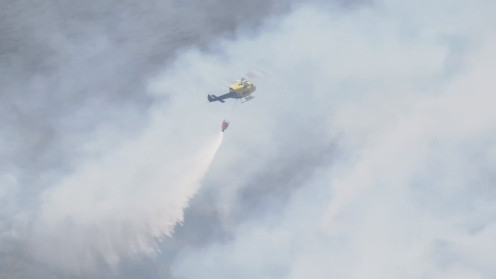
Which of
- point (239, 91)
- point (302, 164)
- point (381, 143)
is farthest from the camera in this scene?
point (381, 143)

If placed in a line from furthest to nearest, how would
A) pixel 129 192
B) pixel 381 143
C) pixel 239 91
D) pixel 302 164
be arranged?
1. pixel 381 143
2. pixel 302 164
3. pixel 239 91
4. pixel 129 192

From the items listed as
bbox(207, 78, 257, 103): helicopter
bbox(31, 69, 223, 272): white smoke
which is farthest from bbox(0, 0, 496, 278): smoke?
bbox(207, 78, 257, 103): helicopter

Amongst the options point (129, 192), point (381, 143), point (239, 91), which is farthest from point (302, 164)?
point (129, 192)

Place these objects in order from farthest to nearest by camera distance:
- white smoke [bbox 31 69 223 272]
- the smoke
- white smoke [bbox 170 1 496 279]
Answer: white smoke [bbox 31 69 223 272] < the smoke < white smoke [bbox 170 1 496 279]

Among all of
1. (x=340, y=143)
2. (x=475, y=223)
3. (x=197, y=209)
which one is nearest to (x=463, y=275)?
(x=475, y=223)

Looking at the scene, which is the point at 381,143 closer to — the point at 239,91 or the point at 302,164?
the point at 302,164

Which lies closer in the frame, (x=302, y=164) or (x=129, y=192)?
(x=129, y=192)

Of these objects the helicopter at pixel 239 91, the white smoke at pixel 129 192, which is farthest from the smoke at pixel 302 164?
the helicopter at pixel 239 91

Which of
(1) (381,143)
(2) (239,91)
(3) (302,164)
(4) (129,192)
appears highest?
(2) (239,91)

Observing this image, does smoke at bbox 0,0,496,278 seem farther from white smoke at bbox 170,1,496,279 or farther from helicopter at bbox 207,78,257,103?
helicopter at bbox 207,78,257,103
